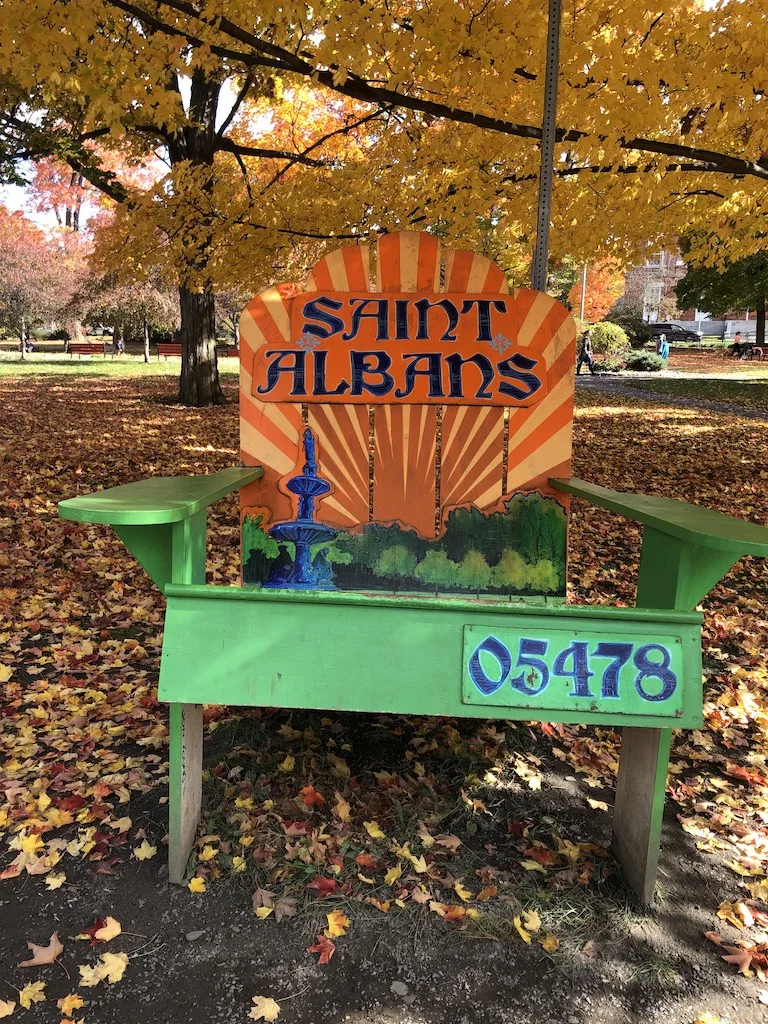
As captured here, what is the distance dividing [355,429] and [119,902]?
1.80 m

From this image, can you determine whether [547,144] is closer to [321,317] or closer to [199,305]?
[321,317]

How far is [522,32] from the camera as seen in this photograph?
13.2 feet

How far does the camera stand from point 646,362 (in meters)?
25.1

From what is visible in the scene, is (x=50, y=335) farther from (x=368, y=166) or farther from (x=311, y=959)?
(x=311, y=959)

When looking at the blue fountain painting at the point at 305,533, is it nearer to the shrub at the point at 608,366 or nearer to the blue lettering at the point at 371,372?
the blue lettering at the point at 371,372

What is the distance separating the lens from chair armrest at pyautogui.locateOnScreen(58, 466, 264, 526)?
1.82 m

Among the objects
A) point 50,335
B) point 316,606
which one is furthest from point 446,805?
point 50,335

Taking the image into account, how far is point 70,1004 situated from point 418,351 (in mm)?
2344

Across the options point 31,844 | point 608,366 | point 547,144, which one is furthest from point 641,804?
point 608,366

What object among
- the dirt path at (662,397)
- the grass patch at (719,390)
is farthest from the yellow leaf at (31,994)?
the grass patch at (719,390)

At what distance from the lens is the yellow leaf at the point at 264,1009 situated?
67.3 inches

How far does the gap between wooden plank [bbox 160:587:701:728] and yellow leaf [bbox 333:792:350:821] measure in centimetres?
71

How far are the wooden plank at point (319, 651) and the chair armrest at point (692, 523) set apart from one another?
1.71 ft

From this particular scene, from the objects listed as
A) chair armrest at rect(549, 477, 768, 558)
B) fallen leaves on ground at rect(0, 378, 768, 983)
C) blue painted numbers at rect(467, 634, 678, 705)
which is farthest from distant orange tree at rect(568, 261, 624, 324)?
blue painted numbers at rect(467, 634, 678, 705)
